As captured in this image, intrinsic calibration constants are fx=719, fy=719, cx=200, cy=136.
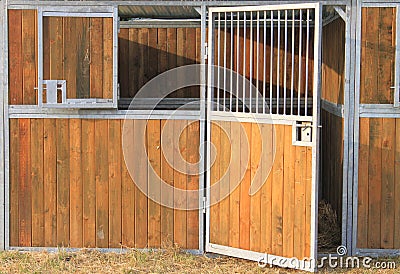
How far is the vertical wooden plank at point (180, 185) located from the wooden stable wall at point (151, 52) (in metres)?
1.93

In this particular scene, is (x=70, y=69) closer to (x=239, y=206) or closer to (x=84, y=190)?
(x=84, y=190)

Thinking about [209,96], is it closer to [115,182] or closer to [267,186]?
[267,186]

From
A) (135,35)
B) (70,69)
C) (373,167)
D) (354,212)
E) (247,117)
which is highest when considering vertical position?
(135,35)

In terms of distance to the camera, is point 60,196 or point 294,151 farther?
point 60,196

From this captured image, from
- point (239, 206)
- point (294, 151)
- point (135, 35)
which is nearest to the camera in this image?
point (294, 151)

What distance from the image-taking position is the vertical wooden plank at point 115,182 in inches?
233

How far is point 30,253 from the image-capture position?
5969 mm

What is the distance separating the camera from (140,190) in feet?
19.5

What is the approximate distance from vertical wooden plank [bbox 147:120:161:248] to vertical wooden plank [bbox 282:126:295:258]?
109 centimetres

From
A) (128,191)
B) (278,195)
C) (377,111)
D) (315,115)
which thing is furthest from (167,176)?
(377,111)

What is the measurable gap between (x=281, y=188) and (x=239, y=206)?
1.40 feet

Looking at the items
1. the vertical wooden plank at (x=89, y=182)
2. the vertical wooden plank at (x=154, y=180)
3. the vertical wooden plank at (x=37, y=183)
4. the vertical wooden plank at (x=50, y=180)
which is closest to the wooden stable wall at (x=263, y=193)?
the vertical wooden plank at (x=154, y=180)

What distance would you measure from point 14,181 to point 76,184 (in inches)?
20.4

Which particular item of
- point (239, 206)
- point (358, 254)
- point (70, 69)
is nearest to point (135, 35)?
point (70, 69)
